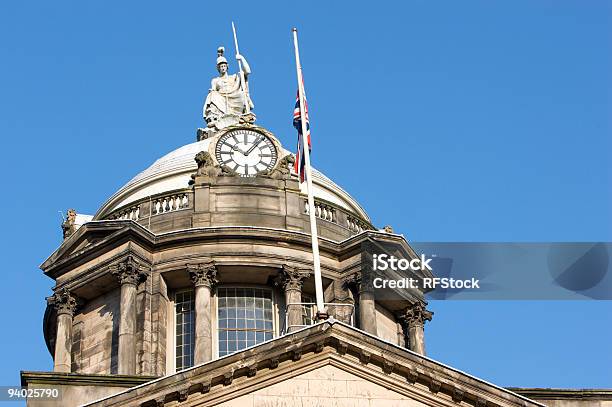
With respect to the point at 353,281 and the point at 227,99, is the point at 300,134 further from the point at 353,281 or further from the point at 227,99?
the point at 227,99

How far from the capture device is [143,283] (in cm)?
5131

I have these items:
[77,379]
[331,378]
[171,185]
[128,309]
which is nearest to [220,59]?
[171,185]

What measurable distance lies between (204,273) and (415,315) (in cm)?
731

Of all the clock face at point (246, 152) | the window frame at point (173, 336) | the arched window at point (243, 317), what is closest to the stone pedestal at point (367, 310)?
the arched window at point (243, 317)

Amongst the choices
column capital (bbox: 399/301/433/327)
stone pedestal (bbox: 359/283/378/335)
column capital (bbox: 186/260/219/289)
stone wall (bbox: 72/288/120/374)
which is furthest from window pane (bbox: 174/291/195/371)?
column capital (bbox: 399/301/433/327)

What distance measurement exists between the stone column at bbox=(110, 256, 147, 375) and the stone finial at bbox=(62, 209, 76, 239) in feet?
13.5

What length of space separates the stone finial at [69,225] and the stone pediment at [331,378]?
18554mm

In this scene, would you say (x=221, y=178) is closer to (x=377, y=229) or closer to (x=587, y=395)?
(x=377, y=229)

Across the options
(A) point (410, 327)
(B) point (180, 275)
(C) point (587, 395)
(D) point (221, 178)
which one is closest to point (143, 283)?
(B) point (180, 275)

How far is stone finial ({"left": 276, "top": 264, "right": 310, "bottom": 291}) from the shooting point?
168 ft

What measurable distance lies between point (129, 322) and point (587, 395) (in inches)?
581

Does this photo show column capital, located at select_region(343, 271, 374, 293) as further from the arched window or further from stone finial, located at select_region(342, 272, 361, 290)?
the arched window

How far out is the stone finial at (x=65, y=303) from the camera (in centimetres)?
5203

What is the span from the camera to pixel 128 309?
164ft
